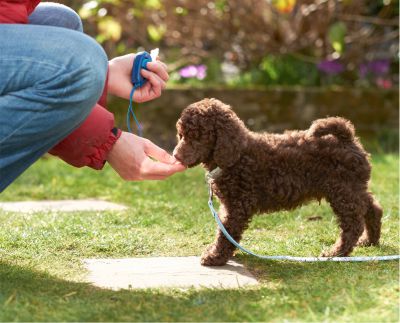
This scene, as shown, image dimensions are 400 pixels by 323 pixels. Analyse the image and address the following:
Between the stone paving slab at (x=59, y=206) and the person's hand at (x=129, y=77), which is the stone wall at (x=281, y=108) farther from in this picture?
the person's hand at (x=129, y=77)

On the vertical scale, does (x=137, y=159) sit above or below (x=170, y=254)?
above

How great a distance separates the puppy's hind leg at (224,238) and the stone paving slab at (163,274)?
5 centimetres

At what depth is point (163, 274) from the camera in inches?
137

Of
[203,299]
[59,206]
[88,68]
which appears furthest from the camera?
[59,206]

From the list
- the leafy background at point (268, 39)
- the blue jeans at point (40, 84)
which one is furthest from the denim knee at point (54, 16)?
the leafy background at point (268, 39)

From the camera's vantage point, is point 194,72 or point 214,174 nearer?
point 214,174

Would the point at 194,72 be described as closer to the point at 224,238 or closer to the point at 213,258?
the point at 224,238

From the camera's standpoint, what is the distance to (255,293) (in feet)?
10.1

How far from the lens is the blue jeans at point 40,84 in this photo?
3047 millimetres

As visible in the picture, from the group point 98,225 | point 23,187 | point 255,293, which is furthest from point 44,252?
point 23,187

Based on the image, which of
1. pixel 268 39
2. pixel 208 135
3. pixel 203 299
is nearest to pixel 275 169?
pixel 208 135

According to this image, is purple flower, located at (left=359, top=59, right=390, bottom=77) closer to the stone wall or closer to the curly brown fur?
the stone wall

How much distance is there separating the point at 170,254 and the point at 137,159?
743 mm

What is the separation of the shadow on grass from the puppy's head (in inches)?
28.2
